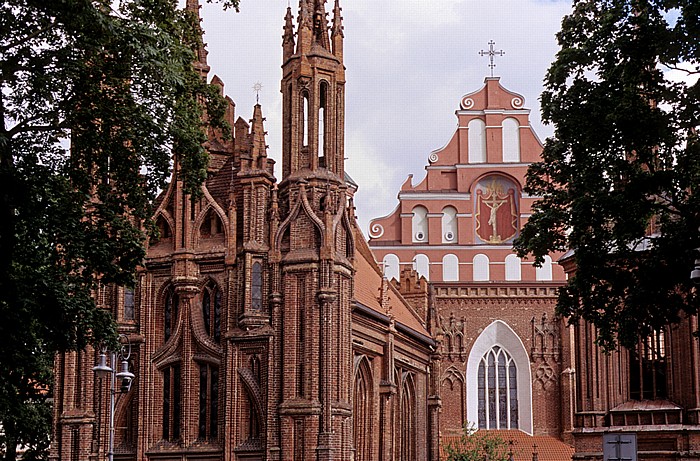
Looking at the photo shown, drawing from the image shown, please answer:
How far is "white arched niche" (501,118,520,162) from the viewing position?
5603cm

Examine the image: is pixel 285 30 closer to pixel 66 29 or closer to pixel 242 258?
pixel 242 258

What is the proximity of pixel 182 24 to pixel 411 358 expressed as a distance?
27.1m

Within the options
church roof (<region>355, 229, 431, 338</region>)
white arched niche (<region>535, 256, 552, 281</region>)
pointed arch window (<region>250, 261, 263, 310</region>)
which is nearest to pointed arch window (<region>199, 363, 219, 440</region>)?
pointed arch window (<region>250, 261, 263, 310</region>)

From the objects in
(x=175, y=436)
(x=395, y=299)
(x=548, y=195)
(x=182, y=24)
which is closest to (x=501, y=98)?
(x=395, y=299)

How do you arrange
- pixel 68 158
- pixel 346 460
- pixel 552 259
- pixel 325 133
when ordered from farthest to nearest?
pixel 552 259 → pixel 325 133 → pixel 346 460 → pixel 68 158

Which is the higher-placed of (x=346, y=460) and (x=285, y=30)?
(x=285, y=30)

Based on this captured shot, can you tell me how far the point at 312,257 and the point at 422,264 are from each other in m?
21.7

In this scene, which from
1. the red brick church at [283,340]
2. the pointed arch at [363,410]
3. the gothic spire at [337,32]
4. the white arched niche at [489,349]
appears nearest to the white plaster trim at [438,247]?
the white arched niche at [489,349]

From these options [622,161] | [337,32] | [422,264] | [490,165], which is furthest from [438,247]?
[622,161]

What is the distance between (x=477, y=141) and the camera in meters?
56.4

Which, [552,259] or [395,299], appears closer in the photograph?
[395,299]

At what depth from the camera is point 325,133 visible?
35281mm

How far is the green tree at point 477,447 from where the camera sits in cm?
4878

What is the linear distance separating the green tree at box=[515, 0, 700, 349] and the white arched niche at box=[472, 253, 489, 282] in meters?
29.3
